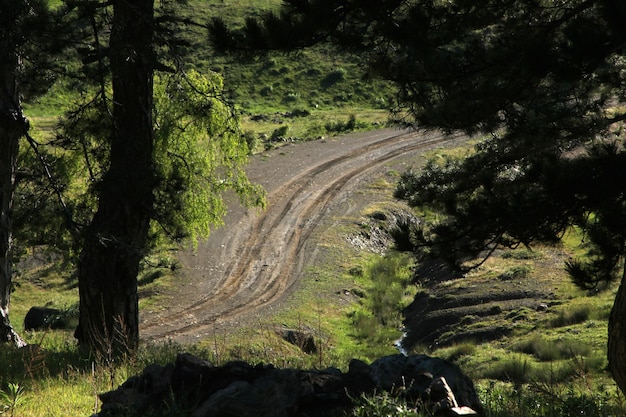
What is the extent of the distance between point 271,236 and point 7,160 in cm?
2035

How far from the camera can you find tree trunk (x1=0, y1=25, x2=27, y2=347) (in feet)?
38.8

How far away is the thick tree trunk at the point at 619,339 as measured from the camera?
25.6 ft

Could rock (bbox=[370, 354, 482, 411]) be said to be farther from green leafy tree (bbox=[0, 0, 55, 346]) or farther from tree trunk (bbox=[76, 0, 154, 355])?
green leafy tree (bbox=[0, 0, 55, 346])

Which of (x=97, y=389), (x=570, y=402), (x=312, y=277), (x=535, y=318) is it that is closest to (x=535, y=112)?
(x=570, y=402)

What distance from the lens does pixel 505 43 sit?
9.62 meters

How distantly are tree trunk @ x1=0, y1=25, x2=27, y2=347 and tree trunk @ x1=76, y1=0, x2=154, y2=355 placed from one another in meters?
1.78

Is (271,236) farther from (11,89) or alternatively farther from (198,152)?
(11,89)

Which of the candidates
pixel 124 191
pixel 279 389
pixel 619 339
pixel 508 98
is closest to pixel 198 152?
pixel 124 191

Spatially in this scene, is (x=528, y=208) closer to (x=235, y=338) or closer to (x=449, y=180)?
(x=449, y=180)

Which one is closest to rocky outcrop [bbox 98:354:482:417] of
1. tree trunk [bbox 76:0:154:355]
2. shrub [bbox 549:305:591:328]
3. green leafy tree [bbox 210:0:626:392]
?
green leafy tree [bbox 210:0:626:392]

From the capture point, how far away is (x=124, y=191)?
33.5ft

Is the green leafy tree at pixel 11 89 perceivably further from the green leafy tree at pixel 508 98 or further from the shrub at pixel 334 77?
the shrub at pixel 334 77

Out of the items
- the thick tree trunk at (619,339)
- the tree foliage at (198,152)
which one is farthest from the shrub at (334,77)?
the thick tree trunk at (619,339)

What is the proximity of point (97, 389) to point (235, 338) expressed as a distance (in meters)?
15.4
